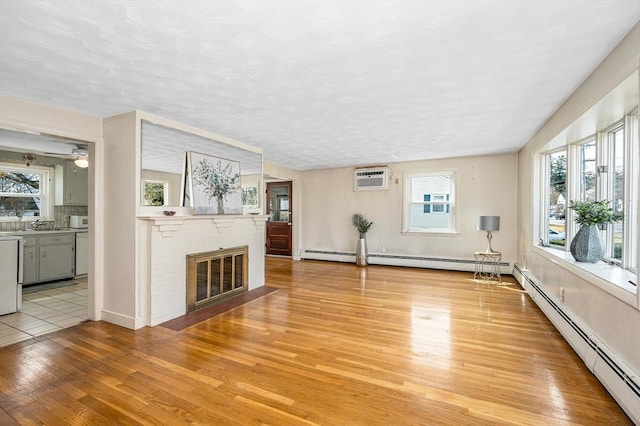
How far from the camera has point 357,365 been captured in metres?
2.48

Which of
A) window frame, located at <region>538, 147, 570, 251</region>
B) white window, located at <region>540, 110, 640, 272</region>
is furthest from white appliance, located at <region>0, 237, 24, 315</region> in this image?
window frame, located at <region>538, 147, 570, 251</region>

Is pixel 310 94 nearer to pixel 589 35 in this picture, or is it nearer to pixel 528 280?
pixel 589 35

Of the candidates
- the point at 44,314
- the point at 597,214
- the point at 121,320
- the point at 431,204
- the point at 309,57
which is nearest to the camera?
the point at 309,57

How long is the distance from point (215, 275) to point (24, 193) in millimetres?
4190

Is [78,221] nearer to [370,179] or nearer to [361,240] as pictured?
[361,240]

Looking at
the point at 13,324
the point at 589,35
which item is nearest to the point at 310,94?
the point at 589,35

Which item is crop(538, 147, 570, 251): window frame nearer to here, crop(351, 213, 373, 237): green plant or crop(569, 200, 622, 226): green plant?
crop(569, 200, 622, 226): green plant

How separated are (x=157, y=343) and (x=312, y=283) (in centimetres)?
284

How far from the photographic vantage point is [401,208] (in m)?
6.81

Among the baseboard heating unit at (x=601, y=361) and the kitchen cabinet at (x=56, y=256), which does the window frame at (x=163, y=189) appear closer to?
the kitchen cabinet at (x=56, y=256)

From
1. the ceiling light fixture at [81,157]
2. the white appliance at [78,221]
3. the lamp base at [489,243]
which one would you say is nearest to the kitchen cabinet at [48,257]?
the white appliance at [78,221]

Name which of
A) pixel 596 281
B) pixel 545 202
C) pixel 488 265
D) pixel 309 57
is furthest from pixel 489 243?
pixel 309 57

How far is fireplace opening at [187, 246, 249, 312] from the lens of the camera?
3.77 meters

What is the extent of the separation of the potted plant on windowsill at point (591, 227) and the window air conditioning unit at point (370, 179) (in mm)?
4165
